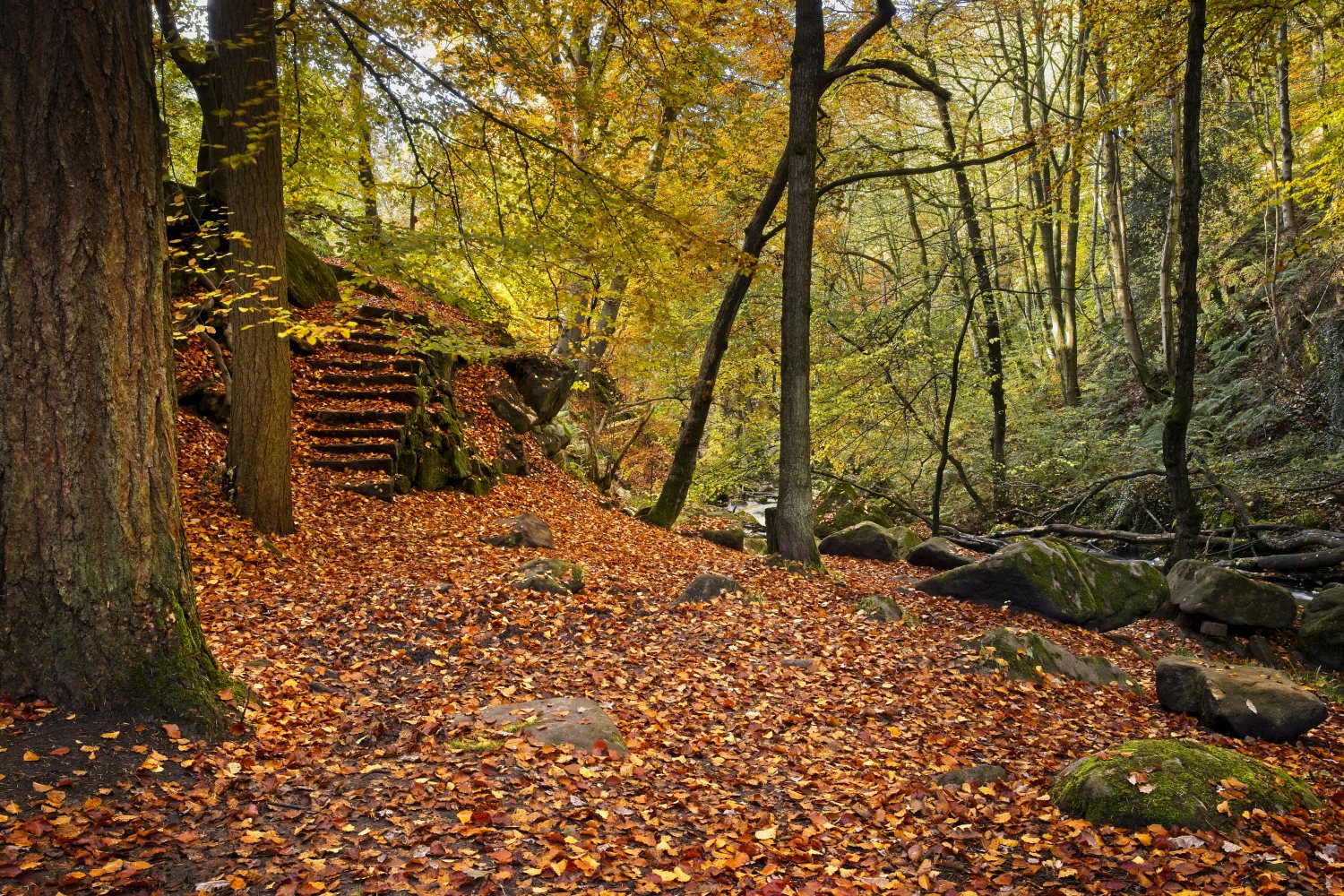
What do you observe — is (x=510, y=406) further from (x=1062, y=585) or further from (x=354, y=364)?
(x=1062, y=585)

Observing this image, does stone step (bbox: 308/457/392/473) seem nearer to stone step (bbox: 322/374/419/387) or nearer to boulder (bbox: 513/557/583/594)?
stone step (bbox: 322/374/419/387)

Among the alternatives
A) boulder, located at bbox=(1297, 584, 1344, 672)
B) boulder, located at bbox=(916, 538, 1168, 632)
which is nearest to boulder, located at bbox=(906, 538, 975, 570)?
boulder, located at bbox=(916, 538, 1168, 632)

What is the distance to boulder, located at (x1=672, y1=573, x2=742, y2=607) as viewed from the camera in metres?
8.13

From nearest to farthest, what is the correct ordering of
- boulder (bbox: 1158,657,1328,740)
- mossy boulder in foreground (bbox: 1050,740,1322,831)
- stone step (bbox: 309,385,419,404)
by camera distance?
1. mossy boulder in foreground (bbox: 1050,740,1322,831)
2. boulder (bbox: 1158,657,1328,740)
3. stone step (bbox: 309,385,419,404)

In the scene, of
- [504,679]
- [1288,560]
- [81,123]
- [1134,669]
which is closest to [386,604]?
[504,679]

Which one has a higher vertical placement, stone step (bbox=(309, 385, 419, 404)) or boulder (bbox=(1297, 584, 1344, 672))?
stone step (bbox=(309, 385, 419, 404))

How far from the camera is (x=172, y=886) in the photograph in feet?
9.66

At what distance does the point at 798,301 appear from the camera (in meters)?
9.89

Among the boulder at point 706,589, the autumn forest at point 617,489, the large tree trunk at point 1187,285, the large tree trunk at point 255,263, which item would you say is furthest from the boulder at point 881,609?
the large tree trunk at point 255,263

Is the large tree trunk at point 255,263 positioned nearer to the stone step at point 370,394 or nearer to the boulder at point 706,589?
the stone step at point 370,394

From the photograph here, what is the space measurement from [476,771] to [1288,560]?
11606mm

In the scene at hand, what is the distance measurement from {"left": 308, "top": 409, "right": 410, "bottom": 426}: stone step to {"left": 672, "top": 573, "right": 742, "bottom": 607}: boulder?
559 cm

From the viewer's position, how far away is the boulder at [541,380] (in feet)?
53.6

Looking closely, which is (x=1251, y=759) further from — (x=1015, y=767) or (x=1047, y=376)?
(x=1047, y=376)
